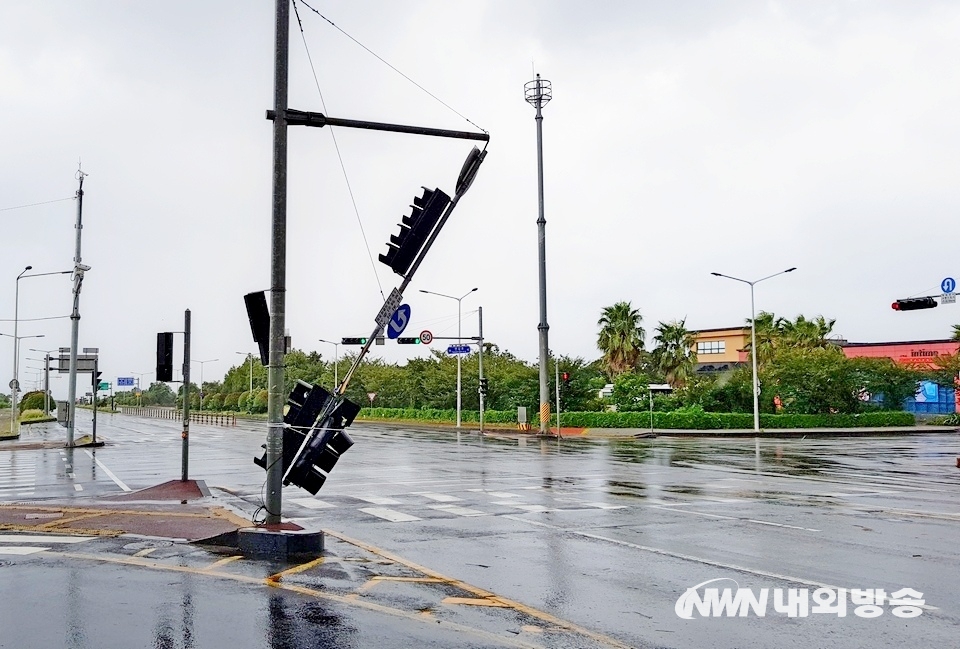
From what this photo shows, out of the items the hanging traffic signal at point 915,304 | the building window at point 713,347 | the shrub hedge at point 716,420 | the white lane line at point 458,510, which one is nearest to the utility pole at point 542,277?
the shrub hedge at point 716,420

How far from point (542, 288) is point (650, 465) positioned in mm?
22461

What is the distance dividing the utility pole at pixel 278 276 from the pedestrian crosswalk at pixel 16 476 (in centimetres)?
909

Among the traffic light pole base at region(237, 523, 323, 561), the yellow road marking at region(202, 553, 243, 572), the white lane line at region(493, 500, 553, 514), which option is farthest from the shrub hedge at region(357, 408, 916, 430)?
the yellow road marking at region(202, 553, 243, 572)

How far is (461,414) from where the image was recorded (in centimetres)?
6356

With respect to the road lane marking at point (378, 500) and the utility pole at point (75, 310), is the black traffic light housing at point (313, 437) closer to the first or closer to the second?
the road lane marking at point (378, 500)

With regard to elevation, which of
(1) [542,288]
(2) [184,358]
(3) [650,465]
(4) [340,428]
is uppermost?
(1) [542,288]

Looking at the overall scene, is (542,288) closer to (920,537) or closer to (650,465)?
(650,465)

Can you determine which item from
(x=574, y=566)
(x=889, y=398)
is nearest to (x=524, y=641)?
(x=574, y=566)

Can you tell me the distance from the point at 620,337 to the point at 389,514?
57.4 m

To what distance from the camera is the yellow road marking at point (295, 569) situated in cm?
869

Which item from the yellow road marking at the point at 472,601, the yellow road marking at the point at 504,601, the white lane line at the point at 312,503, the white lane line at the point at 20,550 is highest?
the white lane line at the point at 20,550

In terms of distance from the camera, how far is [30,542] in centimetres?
1079

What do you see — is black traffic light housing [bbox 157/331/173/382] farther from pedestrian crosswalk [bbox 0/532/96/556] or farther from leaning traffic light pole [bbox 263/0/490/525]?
leaning traffic light pole [bbox 263/0/490/525]

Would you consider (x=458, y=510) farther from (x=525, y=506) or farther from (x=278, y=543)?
(x=278, y=543)
